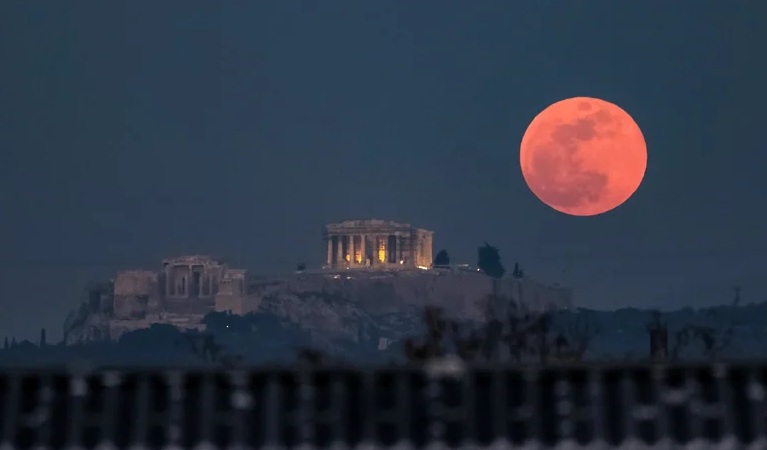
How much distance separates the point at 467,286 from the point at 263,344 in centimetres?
1002

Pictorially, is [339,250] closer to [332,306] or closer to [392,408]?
[332,306]

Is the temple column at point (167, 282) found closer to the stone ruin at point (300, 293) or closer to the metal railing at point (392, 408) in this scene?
the stone ruin at point (300, 293)

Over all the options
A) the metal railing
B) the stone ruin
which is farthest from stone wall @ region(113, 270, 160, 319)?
the metal railing

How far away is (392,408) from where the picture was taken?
9.70 m

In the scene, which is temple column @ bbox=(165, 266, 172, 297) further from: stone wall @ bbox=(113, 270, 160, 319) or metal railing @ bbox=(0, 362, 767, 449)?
metal railing @ bbox=(0, 362, 767, 449)

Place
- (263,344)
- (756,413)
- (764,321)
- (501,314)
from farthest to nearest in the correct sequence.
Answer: (263,344) → (764,321) → (501,314) → (756,413)

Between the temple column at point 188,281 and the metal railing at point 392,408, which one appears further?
the temple column at point 188,281

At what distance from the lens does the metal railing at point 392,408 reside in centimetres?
960

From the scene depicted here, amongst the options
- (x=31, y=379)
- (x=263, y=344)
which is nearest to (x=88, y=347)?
(x=263, y=344)

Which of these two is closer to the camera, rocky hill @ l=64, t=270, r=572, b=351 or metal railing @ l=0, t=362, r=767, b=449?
metal railing @ l=0, t=362, r=767, b=449

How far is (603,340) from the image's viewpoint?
42.2 metres

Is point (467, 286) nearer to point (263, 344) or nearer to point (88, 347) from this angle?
point (263, 344)

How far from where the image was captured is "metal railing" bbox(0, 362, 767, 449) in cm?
960

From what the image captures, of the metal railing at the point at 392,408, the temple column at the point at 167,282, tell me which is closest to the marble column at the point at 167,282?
the temple column at the point at 167,282
